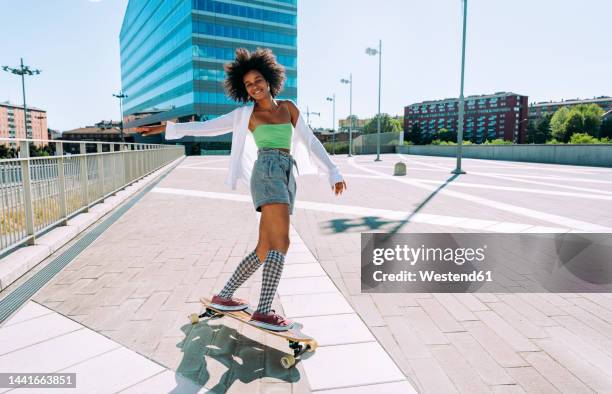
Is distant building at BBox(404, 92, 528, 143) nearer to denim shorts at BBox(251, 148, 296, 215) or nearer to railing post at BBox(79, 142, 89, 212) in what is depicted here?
railing post at BBox(79, 142, 89, 212)

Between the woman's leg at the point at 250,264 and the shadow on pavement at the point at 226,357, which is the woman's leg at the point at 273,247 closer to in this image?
the woman's leg at the point at 250,264

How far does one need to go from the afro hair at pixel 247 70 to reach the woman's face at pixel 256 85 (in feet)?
0.27

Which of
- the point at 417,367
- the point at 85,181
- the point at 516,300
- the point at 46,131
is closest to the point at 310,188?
the point at 85,181

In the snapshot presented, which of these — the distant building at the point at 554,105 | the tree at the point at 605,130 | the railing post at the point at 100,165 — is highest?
the distant building at the point at 554,105

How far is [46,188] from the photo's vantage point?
541cm

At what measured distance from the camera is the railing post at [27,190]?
4.74 m

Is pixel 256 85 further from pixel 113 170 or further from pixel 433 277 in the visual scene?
pixel 113 170

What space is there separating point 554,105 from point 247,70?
179 m

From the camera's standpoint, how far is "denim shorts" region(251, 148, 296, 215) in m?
2.59

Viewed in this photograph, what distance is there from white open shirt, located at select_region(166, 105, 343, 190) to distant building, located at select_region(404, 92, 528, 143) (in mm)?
132610

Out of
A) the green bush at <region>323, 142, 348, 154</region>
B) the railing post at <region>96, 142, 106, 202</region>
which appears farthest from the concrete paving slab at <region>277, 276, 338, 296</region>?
the green bush at <region>323, 142, 348, 154</region>

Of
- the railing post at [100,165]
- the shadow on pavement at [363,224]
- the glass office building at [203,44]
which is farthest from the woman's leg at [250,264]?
the glass office building at [203,44]

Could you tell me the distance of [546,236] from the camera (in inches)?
219

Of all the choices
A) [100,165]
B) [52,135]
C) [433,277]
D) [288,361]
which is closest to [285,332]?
[288,361]
